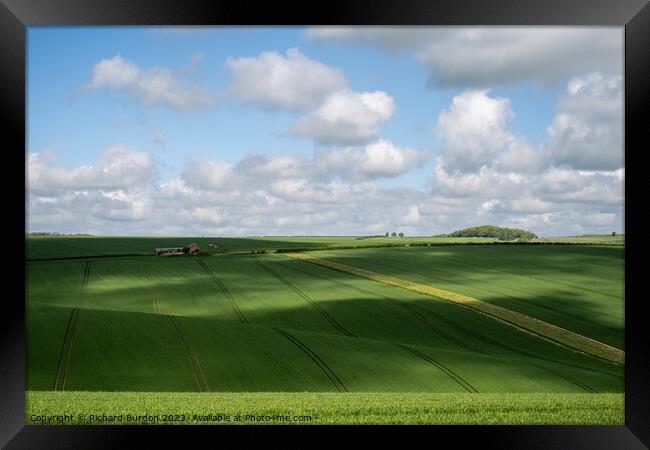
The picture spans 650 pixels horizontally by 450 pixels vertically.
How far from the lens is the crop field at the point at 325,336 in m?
6.55

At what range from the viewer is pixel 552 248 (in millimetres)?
30547

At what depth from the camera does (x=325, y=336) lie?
39.8 ft

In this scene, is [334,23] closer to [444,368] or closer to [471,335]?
[444,368]

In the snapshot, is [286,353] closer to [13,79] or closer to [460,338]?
[460,338]

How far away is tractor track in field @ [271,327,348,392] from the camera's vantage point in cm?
889

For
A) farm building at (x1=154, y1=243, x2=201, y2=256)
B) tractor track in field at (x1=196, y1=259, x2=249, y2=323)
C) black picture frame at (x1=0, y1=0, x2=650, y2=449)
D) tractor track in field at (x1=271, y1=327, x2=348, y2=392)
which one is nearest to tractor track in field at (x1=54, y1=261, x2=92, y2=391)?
tractor track in field at (x1=271, y1=327, x2=348, y2=392)

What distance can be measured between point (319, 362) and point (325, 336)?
7.16ft

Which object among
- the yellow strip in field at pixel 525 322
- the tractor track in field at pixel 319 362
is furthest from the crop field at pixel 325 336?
the yellow strip in field at pixel 525 322

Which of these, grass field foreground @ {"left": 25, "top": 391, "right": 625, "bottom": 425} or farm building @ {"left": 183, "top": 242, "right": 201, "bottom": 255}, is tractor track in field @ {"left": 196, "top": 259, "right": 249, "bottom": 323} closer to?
farm building @ {"left": 183, "top": 242, "right": 201, "bottom": 255}

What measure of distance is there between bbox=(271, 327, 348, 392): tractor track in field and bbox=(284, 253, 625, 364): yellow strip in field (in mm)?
6939

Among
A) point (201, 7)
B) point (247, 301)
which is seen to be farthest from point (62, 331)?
point (201, 7)

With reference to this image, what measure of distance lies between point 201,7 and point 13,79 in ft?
5.64

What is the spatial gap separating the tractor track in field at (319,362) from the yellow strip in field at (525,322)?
6.94 metres

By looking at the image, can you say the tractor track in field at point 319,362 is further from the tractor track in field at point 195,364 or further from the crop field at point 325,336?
the tractor track in field at point 195,364
